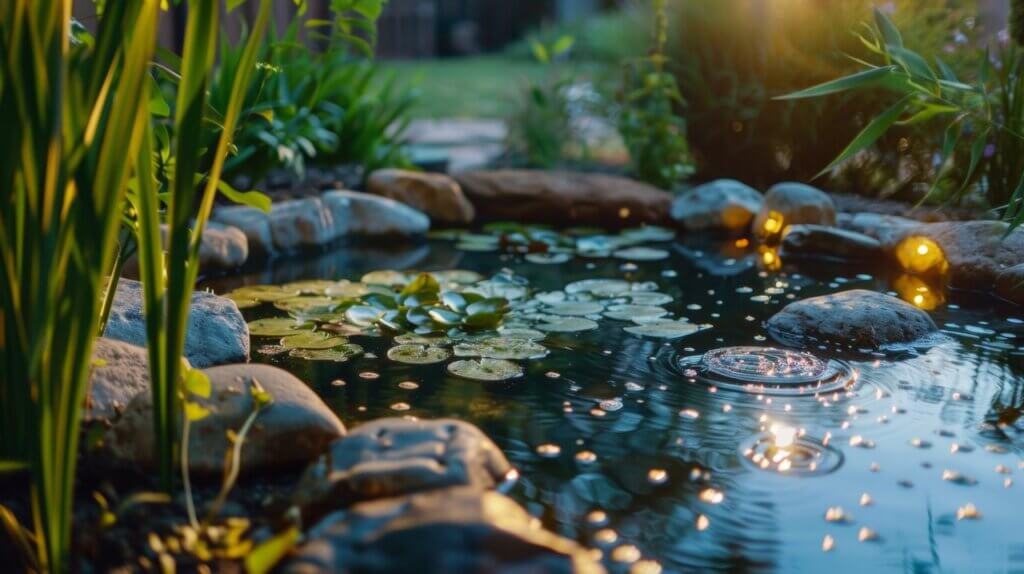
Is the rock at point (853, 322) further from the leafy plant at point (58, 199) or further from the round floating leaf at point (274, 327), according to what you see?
the leafy plant at point (58, 199)

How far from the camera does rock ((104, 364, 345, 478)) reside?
68.9 inches

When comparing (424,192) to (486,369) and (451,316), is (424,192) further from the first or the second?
(486,369)

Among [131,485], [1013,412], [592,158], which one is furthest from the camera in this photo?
[592,158]

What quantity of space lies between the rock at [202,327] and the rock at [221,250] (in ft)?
2.85

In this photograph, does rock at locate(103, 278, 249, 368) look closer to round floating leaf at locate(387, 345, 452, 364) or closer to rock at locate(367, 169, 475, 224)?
round floating leaf at locate(387, 345, 452, 364)

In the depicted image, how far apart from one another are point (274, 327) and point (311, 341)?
0.61ft

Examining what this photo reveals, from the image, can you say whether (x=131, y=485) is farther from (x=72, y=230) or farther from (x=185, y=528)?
(x=72, y=230)

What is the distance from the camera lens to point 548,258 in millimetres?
3844

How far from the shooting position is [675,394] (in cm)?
233

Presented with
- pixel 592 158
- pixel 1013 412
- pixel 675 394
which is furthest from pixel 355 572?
pixel 592 158

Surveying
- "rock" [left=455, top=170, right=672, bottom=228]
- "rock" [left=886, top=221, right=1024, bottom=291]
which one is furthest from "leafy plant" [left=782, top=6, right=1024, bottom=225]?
"rock" [left=455, top=170, right=672, bottom=228]

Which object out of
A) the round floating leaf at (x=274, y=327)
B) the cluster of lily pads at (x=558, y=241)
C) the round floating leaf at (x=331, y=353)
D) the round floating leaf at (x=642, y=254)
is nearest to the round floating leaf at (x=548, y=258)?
the cluster of lily pads at (x=558, y=241)

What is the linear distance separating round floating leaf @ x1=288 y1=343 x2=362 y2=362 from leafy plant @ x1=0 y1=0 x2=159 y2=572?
116 cm

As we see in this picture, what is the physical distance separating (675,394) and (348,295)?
1.27 metres
